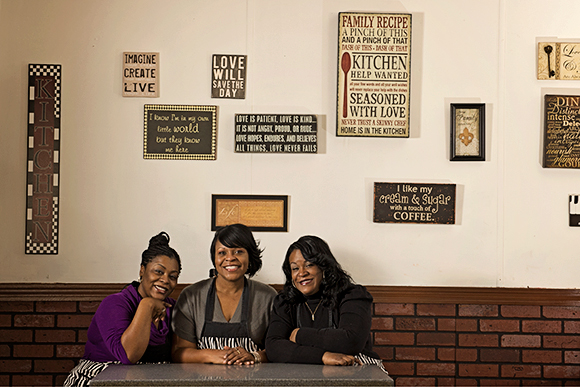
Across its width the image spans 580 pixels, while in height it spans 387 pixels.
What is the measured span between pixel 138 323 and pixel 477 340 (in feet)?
6.61

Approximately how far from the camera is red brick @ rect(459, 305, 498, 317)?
3084 mm

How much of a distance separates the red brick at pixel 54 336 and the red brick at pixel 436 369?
6.91 ft

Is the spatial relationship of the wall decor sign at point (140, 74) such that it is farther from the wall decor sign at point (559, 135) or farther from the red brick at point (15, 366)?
the wall decor sign at point (559, 135)

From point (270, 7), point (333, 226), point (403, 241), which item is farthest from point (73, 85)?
point (403, 241)

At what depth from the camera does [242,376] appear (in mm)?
1964

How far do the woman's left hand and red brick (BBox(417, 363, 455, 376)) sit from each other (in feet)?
4.17

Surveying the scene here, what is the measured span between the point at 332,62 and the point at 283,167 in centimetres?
72

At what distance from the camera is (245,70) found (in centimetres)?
311

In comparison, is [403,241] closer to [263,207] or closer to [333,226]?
[333,226]

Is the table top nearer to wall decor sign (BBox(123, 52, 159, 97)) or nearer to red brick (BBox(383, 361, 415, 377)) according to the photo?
red brick (BBox(383, 361, 415, 377))

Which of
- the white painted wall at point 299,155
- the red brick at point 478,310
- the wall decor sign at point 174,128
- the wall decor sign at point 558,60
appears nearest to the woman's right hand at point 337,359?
the white painted wall at point 299,155

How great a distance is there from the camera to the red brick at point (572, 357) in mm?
3096

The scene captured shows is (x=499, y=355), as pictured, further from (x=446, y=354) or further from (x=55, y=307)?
(x=55, y=307)

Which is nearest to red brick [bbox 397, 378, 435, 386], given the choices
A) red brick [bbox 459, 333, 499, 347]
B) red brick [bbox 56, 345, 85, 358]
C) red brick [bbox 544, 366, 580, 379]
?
red brick [bbox 459, 333, 499, 347]
